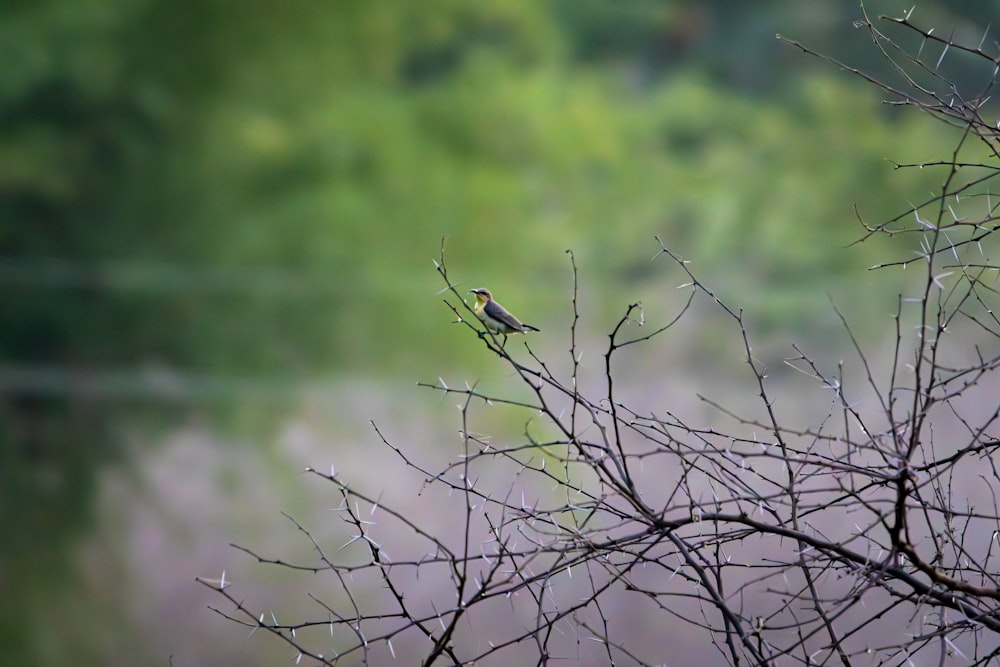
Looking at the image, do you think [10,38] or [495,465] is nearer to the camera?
[495,465]

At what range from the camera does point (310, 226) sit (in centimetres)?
578

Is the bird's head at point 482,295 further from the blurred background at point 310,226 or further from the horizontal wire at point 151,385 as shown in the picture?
the horizontal wire at point 151,385

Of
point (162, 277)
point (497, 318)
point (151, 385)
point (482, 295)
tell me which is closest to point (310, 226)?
point (162, 277)

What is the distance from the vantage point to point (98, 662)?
229 inches

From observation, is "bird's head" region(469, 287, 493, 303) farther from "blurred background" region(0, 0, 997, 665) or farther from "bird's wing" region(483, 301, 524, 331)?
"blurred background" region(0, 0, 997, 665)

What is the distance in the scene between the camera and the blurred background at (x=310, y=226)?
17.7 feet

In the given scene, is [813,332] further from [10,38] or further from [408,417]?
[10,38]

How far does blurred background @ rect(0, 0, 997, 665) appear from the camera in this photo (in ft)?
17.7

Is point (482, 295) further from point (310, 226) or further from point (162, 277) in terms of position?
point (162, 277)

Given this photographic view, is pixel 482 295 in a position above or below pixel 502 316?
above

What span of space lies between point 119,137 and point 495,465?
3077mm

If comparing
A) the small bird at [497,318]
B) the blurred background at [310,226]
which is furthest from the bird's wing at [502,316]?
the blurred background at [310,226]

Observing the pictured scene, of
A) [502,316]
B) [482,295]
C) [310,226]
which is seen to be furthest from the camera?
[310,226]

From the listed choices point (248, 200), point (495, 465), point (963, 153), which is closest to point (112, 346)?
point (248, 200)
